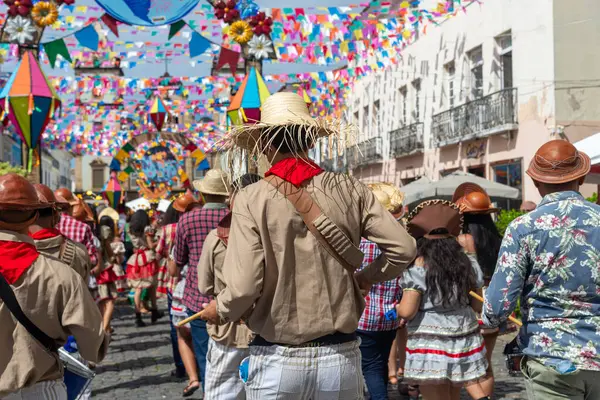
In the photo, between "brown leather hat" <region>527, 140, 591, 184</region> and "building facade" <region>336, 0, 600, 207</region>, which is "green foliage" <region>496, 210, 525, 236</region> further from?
"brown leather hat" <region>527, 140, 591, 184</region>

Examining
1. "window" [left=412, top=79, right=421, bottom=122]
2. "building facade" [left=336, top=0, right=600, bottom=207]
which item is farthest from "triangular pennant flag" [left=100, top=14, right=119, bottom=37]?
"window" [left=412, top=79, right=421, bottom=122]

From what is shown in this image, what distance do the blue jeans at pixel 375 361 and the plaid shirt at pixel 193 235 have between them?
1.30 meters

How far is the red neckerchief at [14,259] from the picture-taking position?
2957 mm

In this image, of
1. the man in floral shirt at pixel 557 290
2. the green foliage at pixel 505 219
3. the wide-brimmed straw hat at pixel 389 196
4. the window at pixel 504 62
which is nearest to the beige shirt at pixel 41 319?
the man in floral shirt at pixel 557 290

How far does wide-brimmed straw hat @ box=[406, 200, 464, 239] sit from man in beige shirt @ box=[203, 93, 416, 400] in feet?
5.18

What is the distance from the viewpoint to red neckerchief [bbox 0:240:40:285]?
296cm

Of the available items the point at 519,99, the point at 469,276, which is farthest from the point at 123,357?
the point at 519,99

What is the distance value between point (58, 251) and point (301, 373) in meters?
2.23

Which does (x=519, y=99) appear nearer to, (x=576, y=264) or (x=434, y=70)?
(x=434, y=70)

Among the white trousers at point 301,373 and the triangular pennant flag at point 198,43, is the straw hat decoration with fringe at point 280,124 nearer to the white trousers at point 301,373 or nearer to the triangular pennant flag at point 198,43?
the white trousers at point 301,373

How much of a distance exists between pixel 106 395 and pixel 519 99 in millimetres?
13246

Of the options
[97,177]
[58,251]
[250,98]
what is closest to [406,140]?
[250,98]

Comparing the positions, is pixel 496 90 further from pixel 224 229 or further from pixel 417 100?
pixel 224 229

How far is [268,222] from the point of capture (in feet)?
9.52
